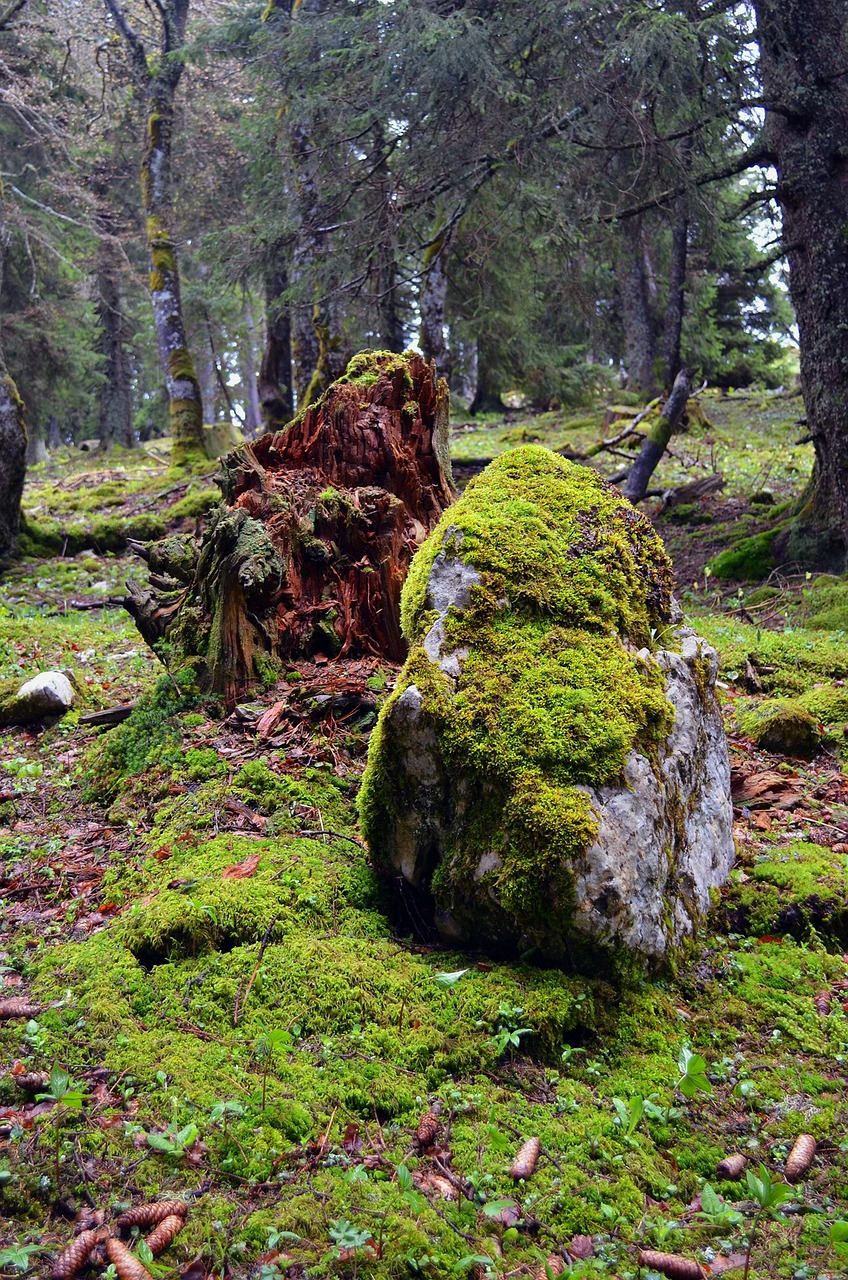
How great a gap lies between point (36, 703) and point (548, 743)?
443 centimetres

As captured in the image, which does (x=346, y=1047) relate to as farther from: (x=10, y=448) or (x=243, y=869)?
(x=10, y=448)

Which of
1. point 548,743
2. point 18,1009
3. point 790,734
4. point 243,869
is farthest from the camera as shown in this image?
point 790,734

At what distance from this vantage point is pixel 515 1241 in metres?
2.07

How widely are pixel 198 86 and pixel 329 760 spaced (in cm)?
2025

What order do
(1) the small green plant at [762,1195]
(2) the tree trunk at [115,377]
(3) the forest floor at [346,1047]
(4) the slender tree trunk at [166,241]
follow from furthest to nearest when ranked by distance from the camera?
(2) the tree trunk at [115,377]
(4) the slender tree trunk at [166,241]
(3) the forest floor at [346,1047]
(1) the small green plant at [762,1195]

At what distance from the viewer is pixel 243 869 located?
3.46 meters

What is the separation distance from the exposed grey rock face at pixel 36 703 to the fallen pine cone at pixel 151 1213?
15.0 feet

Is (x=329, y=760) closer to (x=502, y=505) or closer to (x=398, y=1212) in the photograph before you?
(x=502, y=505)

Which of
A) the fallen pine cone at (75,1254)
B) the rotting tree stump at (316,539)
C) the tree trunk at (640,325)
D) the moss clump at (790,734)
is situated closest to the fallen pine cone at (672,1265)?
the fallen pine cone at (75,1254)

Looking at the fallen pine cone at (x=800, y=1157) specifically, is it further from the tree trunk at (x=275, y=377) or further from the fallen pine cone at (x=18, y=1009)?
the tree trunk at (x=275, y=377)

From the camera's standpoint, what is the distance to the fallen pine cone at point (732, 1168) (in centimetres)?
231

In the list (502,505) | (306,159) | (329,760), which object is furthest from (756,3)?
(329,760)

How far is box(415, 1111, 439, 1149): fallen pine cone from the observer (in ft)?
7.75

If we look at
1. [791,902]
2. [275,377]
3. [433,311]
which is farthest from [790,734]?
[275,377]
